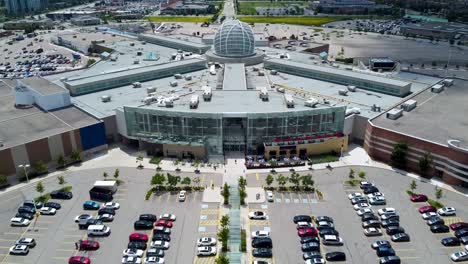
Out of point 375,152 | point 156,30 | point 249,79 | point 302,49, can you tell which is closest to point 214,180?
point 375,152

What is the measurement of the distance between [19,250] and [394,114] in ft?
176

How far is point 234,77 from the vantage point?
76.1 m

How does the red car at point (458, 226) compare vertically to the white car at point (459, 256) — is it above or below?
above

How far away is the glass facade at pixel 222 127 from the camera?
57.0 metres

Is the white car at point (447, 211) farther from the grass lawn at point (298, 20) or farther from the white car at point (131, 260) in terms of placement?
the grass lawn at point (298, 20)

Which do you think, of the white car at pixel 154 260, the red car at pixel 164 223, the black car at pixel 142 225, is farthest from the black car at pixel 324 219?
the black car at pixel 142 225

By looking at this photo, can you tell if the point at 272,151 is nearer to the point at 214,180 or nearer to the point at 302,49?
the point at 214,180

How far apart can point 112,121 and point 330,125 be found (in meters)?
35.5

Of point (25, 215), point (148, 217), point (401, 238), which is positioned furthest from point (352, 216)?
point (25, 215)

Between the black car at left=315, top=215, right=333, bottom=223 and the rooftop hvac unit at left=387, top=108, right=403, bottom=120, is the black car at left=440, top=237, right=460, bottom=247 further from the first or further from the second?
the rooftop hvac unit at left=387, top=108, right=403, bottom=120

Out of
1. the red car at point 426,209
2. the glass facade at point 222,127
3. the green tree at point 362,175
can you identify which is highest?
the glass facade at point 222,127

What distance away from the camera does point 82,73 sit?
86.0m

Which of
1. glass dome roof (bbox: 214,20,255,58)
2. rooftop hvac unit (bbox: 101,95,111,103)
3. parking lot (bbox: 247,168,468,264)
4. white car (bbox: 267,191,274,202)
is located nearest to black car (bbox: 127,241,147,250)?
parking lot (bbox: 247,168,468,264)

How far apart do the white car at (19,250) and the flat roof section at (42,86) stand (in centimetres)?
3242
